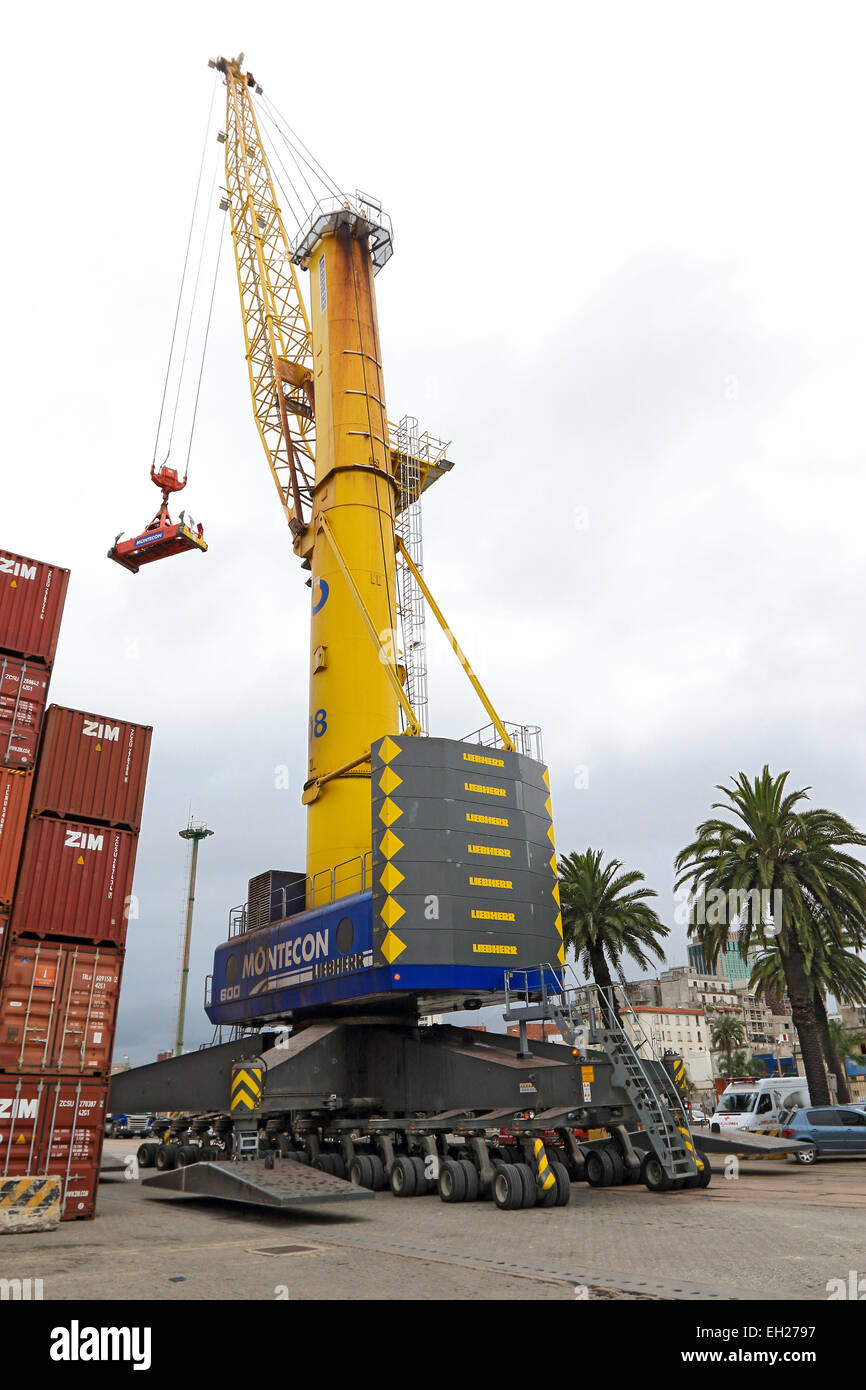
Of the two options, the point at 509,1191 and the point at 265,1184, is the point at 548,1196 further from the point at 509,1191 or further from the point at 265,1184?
the point at 265,1184

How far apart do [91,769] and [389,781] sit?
236 inches

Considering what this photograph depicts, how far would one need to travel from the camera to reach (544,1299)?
8.17 metres

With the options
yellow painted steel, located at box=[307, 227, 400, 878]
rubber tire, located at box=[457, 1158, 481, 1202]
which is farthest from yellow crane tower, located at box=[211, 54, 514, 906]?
rubber tire, located at box=[457, 1158, 481, 1202]

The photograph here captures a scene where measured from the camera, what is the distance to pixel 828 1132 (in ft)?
83.1

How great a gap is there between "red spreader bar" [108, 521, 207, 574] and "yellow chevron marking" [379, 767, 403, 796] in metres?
13.0

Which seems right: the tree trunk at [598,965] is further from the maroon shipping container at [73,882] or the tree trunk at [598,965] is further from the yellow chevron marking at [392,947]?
the maroon shipping container at [73,882]

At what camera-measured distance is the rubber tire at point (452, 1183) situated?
16344mm

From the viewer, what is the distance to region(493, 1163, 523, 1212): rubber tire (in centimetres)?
1507

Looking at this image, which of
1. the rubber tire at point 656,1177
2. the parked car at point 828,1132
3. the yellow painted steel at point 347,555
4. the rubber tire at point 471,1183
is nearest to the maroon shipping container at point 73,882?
the yellow painted steel at point 347,555

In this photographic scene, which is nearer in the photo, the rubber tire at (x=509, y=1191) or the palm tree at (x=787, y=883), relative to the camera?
the rubber tire at (x=509, y=1191)

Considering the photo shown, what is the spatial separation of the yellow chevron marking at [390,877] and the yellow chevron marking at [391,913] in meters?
0.25
